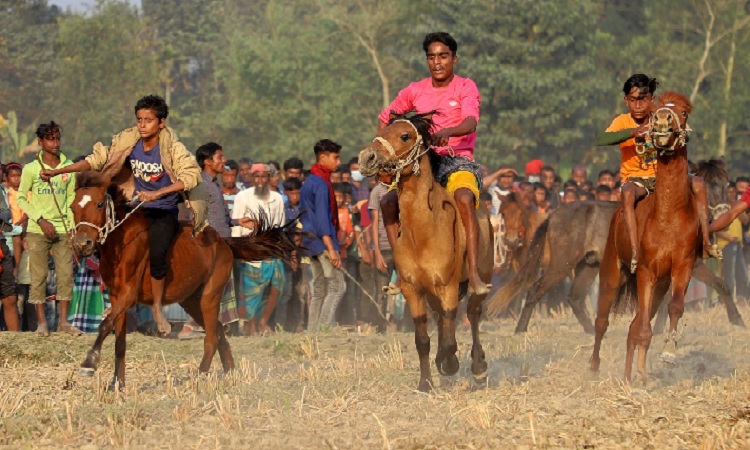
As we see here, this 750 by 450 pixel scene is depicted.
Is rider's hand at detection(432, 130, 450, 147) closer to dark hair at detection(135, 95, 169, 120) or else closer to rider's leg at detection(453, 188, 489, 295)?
rider's leg at detection(453, 188, 489, 295)

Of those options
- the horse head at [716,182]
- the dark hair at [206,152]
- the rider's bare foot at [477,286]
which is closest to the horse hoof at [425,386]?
the rider's bare foot at [477,286]

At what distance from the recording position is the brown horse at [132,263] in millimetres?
10113

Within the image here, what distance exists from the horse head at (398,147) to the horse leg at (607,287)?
7.94 ft

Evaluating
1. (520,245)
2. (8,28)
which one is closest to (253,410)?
(520,245)

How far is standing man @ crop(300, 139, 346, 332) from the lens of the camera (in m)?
15.3

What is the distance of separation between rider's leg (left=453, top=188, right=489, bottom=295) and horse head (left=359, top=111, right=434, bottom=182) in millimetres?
556

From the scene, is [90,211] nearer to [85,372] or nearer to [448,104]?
[85,372]

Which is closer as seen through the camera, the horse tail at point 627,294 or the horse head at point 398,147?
the horse head at point 398,147

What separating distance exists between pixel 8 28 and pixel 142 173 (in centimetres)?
5492

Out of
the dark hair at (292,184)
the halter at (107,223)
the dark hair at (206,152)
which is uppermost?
the dark hair at (206,152)

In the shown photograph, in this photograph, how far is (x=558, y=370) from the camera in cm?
1164

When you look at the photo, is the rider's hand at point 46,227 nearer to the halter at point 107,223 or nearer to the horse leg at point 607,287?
the halter at point 107,223

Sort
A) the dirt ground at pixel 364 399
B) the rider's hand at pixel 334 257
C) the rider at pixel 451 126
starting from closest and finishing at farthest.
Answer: the dirt ground at pixel 364 399
the rider at pixel 451 126
the rider's hand at pixel 334 257

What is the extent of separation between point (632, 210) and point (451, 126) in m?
1.71
